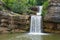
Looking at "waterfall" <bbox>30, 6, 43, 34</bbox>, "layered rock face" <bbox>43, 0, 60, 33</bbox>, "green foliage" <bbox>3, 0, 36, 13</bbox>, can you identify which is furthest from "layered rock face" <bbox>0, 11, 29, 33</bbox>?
"green foliage" <bbox>3, 0, 36, 13</bbox>

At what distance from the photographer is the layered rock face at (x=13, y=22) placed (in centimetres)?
1912

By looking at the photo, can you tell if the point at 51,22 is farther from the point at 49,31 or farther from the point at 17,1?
the point at 17,1

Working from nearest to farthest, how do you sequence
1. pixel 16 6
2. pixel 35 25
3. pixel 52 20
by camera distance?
pixel 52 20, pixel 35 25, pixel 16 6

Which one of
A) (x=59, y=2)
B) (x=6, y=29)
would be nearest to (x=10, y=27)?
(x=6, y=29)

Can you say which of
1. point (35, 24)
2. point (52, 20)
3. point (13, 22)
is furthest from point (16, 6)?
point (52, 20)

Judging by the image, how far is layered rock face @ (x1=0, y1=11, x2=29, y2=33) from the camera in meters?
19.1

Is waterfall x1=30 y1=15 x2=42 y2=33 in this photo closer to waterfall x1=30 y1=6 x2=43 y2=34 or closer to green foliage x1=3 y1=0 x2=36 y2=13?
waterfall x1=30 y1=6 x2=43 y2=34

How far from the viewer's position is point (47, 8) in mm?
20672

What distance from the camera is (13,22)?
63.8ft

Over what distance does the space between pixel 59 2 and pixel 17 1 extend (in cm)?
543

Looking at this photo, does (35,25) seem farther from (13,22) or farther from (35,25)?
(13,22)

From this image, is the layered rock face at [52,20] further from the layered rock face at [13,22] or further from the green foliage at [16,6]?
the green foliage at [16,6]

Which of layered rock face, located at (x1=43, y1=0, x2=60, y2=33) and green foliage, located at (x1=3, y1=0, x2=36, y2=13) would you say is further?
green foliage, located at (x1=3, y1=0, x2=36, y2=13)

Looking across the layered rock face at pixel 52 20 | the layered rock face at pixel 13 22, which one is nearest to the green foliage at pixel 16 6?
the layered rock face at pixel 13 22
